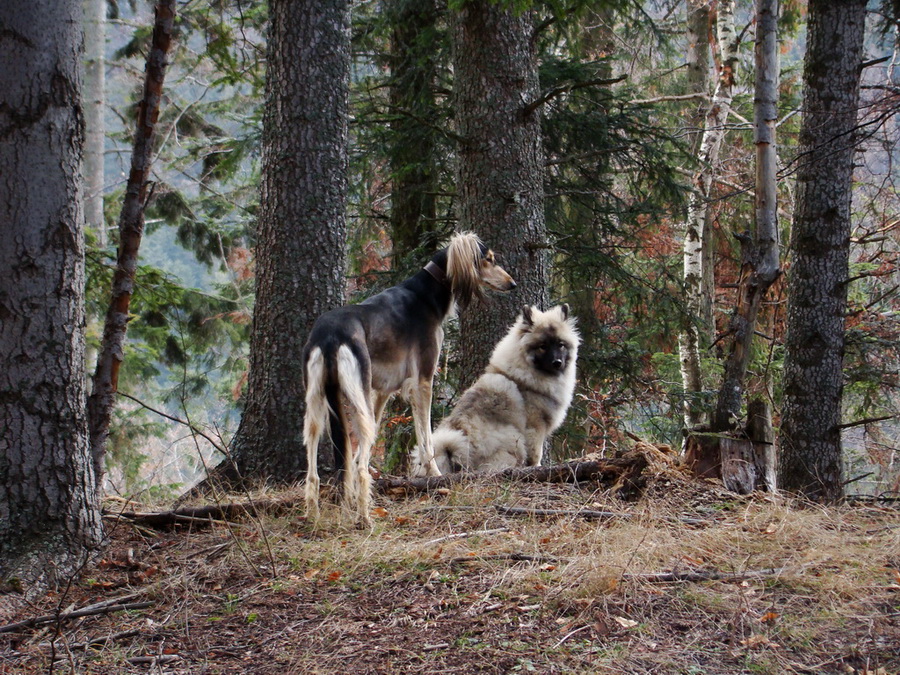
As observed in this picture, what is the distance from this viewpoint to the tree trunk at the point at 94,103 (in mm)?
14078

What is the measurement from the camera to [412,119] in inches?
439

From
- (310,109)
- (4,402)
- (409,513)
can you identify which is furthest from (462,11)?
(4,402)

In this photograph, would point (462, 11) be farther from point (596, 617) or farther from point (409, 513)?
point (596, 617)

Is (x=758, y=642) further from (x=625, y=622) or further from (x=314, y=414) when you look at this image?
(x=314, y=414)

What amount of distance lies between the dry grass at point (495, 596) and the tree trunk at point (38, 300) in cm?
41

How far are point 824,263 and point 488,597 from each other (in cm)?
618

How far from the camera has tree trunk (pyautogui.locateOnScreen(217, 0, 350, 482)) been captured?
724 centimetres

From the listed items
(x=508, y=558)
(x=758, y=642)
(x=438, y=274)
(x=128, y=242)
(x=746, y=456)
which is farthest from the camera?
(x=438, y=274)

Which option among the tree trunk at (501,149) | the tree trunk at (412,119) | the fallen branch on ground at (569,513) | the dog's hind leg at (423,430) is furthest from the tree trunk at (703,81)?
the fallen branch on ground at (569,513)

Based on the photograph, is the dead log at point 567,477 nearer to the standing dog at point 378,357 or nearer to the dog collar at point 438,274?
the standing dog at point 378,357

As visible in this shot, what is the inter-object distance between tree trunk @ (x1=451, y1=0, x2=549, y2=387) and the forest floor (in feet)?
11.9

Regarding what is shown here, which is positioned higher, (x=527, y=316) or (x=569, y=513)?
(x=527, y=316)

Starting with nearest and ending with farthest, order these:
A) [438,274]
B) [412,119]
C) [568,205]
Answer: [438,274], [412,119], [568,205]

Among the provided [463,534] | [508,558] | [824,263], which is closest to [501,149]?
[824,263]
